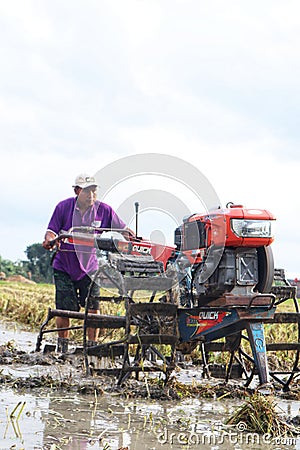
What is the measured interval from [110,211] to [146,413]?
3.63 metres

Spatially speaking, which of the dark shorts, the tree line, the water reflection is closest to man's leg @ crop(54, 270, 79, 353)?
the dark shorts

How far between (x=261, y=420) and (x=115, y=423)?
982mm

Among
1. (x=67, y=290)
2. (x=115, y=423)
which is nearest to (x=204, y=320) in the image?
(x=115, y=423)

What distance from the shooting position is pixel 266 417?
4.45 metres

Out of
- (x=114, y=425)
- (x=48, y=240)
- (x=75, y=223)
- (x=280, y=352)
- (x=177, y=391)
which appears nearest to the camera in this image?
(x=114, y=425)

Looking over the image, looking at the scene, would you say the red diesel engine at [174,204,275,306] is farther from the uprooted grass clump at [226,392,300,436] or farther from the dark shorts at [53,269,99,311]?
the dark shorts at [53,269,99,311]

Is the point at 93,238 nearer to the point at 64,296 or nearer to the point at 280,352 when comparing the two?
the point at 64,296

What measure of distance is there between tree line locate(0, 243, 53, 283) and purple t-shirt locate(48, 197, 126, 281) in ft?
191

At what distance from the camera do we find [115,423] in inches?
175

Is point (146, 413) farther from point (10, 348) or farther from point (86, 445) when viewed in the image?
point (10, 348)

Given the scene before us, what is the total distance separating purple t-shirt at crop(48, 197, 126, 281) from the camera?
8.01 metres

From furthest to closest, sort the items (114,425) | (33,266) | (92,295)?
(33,266), (92,295), (114,425)

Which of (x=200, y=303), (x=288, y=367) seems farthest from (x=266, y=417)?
(x=288, y=367)

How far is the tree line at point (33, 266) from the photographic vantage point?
68.7 m
